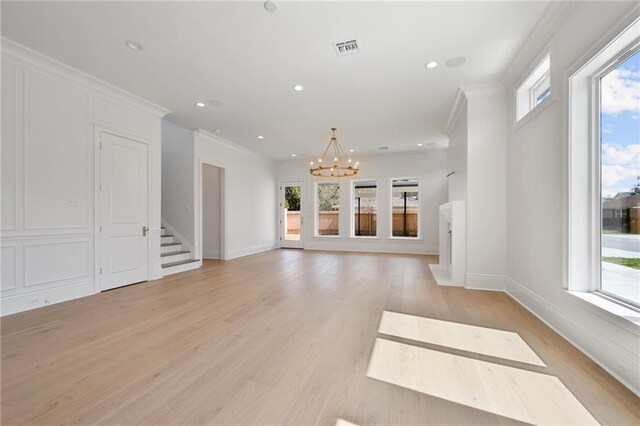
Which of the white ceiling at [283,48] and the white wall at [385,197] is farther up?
the white ceiling at [283,48]

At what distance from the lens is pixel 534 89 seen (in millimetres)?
3463

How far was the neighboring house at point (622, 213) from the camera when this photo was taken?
6.37 feet

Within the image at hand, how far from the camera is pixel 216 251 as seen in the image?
23.8 feet

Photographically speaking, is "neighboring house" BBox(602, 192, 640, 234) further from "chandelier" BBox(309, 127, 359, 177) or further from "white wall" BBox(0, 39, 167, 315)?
"white wall" BBox(0, 39, 167, 315)

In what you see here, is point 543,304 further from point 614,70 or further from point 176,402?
point 176,402

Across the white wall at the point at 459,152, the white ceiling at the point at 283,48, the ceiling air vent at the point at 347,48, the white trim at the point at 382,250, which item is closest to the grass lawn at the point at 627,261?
the white wall at the point at 459,152

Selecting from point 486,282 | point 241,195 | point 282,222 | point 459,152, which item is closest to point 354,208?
point 282,222

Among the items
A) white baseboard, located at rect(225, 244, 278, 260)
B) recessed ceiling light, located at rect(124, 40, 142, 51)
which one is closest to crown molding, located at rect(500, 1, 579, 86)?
A: recessed ceiling light, located at rect(124, 40, 142, 51)

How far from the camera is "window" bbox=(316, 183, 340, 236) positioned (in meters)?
9.18

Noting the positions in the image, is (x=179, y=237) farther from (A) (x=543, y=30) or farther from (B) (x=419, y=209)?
(A) (x=543, y=30)

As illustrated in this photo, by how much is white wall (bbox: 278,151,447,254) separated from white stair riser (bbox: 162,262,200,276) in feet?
13.6

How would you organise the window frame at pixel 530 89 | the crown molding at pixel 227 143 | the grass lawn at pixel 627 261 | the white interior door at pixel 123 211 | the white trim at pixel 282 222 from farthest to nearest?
the white trim at pixel 282 222 → the crown molding at pixel 227 143 → the white interior door at pixel 123 211 → the window frame at pixel 530 89 → the grass lawn at pixel 627 261

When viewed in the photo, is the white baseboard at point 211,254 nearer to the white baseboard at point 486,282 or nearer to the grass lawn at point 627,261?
the white baseboard at point 486,282

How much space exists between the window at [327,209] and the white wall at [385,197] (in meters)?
0.24
